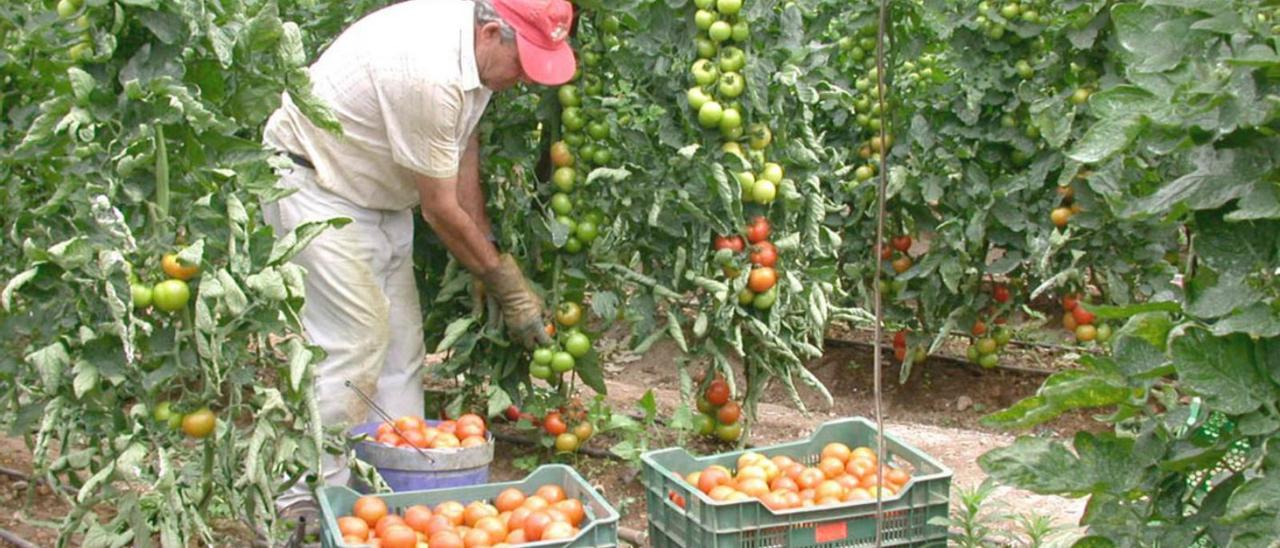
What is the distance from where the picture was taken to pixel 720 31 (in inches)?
159

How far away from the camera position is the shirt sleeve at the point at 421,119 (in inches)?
148

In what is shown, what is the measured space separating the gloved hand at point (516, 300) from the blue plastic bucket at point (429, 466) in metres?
0.61

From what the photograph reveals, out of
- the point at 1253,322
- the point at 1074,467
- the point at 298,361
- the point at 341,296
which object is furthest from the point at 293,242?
the point at 1253,322

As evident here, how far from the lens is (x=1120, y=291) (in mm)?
4840

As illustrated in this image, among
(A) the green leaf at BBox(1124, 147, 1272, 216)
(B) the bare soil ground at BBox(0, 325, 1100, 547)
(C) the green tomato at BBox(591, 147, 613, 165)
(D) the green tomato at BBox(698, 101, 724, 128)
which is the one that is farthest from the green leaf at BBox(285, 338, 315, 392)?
(A) the green leaf at BBox(1124, 147, 1272, 216)

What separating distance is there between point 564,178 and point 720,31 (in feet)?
2.06

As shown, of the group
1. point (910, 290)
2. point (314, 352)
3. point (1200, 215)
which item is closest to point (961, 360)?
point (910, 290)

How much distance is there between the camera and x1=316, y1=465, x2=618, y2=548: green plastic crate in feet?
10.3

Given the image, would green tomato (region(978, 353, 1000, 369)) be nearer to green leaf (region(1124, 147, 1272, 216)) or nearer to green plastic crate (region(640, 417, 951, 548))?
green plastic crate (region(640, 417, 951, 548))

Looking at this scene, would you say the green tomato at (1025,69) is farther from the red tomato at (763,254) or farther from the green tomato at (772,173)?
the red tomato at (763,254)

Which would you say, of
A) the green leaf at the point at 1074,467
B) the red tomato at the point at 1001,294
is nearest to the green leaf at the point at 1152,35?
the green leaf at the point at 1074,467

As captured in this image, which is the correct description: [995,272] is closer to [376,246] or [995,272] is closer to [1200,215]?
[376,246]

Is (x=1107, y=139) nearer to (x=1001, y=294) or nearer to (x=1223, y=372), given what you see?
(x=1223, y=372)

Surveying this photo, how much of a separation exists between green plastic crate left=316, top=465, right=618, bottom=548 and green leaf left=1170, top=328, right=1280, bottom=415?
1382 mm
